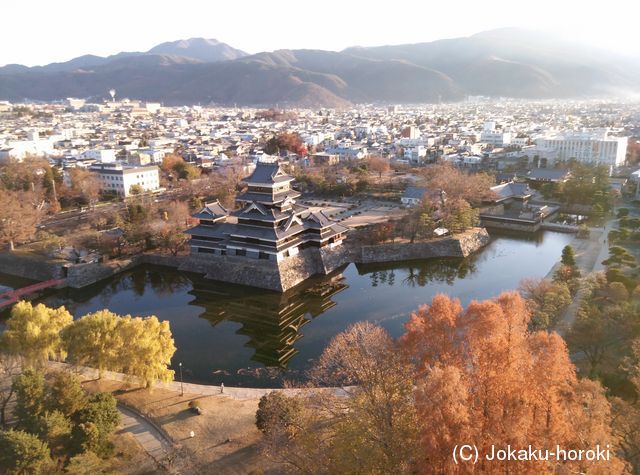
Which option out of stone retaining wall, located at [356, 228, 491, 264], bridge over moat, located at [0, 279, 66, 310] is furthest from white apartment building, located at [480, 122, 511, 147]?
bridge over moat, located at [0, 279, 66, 310]

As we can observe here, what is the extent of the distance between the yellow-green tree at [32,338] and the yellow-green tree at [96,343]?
445mm

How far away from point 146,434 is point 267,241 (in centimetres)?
1077

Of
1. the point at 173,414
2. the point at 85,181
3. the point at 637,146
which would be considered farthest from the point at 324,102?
the point at 173,414

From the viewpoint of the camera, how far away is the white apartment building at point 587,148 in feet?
129

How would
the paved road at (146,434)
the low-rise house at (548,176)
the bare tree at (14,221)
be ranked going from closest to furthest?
→ 1. the paved road at (146,434)
2. the bare tree at (14,221)
3. the low-rise house at (548,176)

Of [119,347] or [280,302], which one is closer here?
[119,347]

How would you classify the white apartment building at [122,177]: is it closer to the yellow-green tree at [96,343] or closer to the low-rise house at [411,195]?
the low-rise house at [411,195]

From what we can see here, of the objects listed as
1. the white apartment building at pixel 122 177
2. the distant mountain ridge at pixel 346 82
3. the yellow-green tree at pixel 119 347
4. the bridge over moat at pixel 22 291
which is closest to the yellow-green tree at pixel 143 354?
the yellow-green tree at pixel 119 347

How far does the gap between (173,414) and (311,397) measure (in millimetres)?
3022

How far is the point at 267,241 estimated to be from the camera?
19.9m

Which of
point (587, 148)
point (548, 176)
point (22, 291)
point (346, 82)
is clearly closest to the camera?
point (22, 291)

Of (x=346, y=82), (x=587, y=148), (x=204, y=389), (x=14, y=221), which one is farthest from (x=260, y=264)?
(x=346, y=82)

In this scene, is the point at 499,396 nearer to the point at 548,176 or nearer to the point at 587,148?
the point at 548,176

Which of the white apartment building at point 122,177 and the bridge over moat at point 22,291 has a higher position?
the white apartment building at point 122,177
